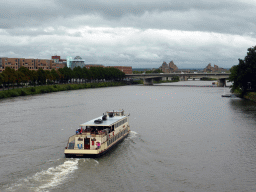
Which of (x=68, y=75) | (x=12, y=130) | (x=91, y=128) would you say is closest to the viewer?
(x=91, y=128)

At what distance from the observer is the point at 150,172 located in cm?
2759

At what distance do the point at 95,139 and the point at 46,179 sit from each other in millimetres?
7110

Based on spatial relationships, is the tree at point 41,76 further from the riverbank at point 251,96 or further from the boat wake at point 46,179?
the boat wake at point 46,179

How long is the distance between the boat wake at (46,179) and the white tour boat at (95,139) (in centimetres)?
202

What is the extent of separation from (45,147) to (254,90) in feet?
260

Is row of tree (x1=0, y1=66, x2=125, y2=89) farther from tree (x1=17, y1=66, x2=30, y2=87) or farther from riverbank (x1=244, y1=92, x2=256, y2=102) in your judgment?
riverbank (x1=244, y1=92, x2=256, y2=102)

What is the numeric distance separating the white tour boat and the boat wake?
2017 mm

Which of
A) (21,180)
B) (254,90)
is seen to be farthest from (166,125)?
(254,90)

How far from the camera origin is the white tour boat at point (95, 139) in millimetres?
30688

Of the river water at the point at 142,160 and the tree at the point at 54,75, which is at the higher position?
the tree at the point at 54,75

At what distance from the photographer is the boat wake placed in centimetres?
2403

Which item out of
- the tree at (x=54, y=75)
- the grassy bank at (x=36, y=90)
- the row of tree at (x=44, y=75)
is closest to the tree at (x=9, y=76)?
the row of tree at (x=44, y=75)

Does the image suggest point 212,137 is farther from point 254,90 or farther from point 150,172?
point 254,90

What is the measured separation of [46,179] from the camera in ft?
83.9
